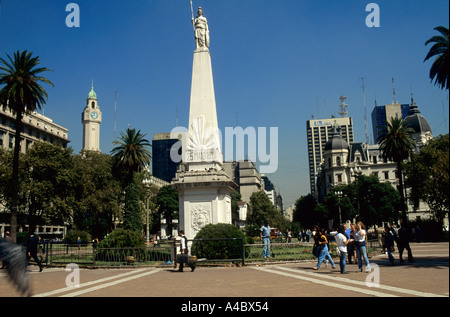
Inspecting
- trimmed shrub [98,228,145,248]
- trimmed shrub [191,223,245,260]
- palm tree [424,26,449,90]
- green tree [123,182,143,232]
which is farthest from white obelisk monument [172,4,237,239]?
green tree [123,182,143,232]

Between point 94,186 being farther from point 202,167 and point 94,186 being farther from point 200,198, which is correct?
point 200,198

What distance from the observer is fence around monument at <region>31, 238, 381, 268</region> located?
18859mm

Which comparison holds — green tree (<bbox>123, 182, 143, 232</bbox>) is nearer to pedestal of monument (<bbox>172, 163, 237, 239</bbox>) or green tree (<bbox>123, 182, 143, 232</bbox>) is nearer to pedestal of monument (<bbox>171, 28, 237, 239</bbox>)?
pedestal of monument (<bbox>171, 28, 237, 239</bbox>)

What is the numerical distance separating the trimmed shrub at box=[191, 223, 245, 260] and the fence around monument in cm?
Answer: 5

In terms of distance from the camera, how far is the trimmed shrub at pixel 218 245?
1903 cm

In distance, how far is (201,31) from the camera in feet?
84.4

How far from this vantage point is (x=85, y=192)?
5547 centimetres

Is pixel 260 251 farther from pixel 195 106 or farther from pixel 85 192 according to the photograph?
pixel 85 192

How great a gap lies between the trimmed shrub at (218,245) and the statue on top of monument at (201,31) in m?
12.1

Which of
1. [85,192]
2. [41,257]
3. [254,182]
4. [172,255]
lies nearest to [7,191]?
[85,192]

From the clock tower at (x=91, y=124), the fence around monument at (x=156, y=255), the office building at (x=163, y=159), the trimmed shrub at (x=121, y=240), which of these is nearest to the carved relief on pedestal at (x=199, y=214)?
the fence around monument at (x=156, y=255)

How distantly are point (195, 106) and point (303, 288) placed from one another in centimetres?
1586

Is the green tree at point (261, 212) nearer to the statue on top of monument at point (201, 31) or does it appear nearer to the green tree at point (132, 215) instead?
the green tree at point (132, 215)

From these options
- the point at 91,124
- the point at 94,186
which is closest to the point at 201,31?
the point at 94,186
